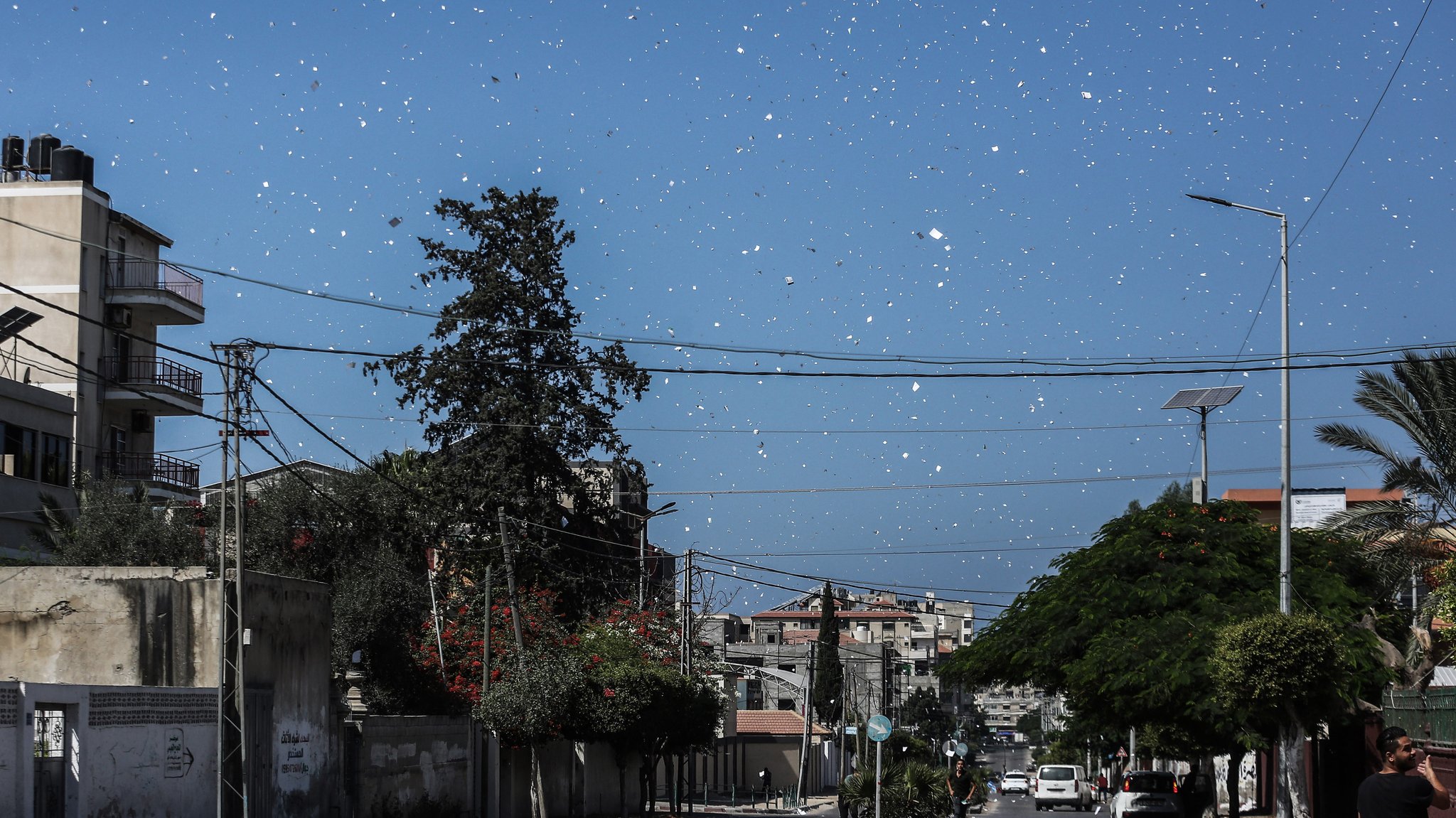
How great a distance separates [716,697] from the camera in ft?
140

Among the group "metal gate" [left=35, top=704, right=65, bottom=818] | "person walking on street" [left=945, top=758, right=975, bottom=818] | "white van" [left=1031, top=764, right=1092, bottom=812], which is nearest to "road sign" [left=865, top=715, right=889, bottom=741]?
"person walking on street" [left=945, top=758, right=975, bottom=818]

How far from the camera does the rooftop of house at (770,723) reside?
74.6 meters

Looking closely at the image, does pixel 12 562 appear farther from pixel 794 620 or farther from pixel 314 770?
pixel 794 620

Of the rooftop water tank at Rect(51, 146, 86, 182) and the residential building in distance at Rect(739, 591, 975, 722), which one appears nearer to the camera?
the rooftop water tank at Rect(51, 146, 86, 182)

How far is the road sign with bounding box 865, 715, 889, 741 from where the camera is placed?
2853cm

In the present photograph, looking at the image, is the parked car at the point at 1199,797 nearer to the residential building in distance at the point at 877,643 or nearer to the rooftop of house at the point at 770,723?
the rooftop of house at the point at 770,723

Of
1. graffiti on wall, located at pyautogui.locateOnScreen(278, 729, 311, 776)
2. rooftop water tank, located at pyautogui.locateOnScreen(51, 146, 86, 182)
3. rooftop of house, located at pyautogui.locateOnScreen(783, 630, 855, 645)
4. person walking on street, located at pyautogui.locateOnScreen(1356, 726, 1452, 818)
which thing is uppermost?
rooftop water tank, located at pyautogui.locateOnScreen(51, 146, 86, 182)

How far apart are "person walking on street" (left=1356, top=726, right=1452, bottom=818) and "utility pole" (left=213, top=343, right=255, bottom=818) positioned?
17.4m

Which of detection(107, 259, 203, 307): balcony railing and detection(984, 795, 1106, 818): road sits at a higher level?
detection(107, 259, 203, 307): balcony railing

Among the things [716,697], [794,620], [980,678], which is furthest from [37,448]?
[794,620]

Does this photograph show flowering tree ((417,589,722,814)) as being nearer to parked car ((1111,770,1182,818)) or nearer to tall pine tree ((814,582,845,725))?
parked car ((1111,770,1182,818))

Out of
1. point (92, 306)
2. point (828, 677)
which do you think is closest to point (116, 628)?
point (92, 306)

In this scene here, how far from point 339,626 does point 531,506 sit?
781 centimetres

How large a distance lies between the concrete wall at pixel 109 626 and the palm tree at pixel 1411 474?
22782 millimetres
